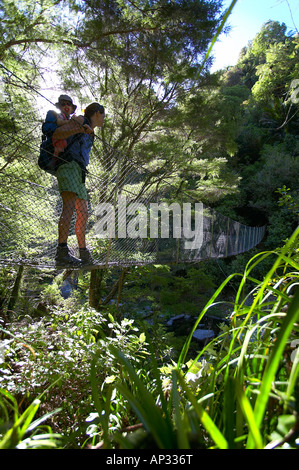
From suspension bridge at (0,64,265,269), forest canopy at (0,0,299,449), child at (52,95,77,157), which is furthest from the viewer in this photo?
suspension bridge at (0,64,265,269)

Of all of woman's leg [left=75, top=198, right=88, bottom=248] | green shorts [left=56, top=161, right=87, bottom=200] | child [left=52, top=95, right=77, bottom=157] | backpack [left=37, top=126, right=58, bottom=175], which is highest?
child [left=52, top=95, right=77, bottom=157]

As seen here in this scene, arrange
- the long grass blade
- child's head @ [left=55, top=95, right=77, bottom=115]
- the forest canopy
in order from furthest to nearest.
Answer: child's head @ [left=55, top=95, right=77, bottom=115] → the forest canopy → the long grass blade

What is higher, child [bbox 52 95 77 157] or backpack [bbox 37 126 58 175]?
child [bbox 52 95 77 157]

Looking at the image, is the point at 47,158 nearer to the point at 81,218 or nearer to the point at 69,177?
the point at 69,177

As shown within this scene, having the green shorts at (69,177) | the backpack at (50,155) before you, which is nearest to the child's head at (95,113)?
the backpack at (50,155)

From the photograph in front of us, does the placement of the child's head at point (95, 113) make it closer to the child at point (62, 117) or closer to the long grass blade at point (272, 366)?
the child at point (62, 117)

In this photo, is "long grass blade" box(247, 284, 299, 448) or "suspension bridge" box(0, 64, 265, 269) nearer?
"long grass blade" box(247, 284, 299, 448)

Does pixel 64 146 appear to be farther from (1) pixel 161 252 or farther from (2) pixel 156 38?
(2) pixel 156 38

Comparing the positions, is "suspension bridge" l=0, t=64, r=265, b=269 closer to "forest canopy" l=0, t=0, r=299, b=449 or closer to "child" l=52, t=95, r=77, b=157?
"forest canopy" l=0, t=0, r=299, b=449

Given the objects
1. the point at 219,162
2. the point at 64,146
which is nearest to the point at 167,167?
the point at 219,162

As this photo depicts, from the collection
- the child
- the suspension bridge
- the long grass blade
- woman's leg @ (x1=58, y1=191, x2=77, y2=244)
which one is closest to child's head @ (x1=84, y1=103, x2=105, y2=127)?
the child

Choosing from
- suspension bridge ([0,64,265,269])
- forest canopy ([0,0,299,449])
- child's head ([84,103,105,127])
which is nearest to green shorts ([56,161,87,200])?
forest canopy ([0,0,299,449])

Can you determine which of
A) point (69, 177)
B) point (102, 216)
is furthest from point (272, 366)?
point (102, 216)
